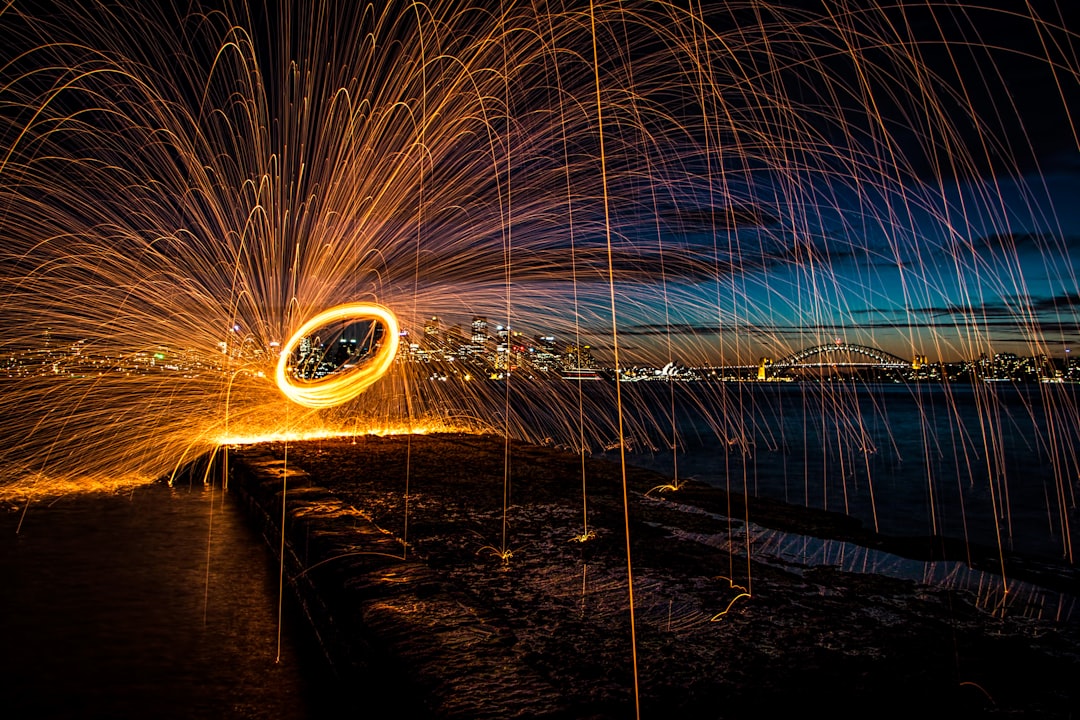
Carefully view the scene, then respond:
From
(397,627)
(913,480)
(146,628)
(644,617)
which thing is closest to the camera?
(397,627)

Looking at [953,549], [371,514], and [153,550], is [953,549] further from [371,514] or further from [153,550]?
[153,550]

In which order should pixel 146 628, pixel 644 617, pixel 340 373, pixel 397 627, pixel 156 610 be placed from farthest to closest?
pixel 340 373, pixel 156 610, pixel 146 628, pixel 644 617, pixel 397 627

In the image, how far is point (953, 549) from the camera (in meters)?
5.90

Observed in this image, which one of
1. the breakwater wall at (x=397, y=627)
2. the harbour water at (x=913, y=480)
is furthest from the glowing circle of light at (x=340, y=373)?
the harbour water at (x=913, y=480)

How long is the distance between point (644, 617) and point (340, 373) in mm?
8346

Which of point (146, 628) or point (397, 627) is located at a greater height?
point (397, 627)

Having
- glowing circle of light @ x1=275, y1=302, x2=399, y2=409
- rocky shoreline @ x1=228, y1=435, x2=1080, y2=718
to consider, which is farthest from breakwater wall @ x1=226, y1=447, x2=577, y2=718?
glowing circle of light @ x1=275, y1=302, x2=399, y2=409

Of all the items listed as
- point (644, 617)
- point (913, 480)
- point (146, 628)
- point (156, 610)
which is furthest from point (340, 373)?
point (913, 480)

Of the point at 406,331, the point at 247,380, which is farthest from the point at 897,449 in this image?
the point at 247,380

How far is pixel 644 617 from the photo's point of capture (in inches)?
152

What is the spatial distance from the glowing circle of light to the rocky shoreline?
3.31m

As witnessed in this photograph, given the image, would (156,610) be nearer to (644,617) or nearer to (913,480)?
(644,617)

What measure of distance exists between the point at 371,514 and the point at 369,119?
5.65 metres

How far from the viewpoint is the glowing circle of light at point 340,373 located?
9789 mm
